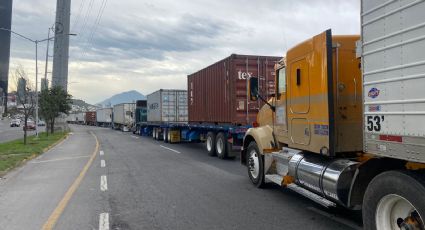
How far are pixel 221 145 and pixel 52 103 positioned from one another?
27517mm

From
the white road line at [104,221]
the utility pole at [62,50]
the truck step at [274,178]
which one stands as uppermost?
the utility pole at [62,50]

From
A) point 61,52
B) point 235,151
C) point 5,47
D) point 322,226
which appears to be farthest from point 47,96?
point 5,47

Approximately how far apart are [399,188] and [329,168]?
1837mm

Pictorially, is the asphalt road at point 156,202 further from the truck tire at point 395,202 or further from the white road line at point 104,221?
the truck tire at point 395,202

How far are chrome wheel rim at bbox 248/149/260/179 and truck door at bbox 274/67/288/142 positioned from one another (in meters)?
0.92

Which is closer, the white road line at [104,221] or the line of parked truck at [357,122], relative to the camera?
the line of parked truck at [357,122]

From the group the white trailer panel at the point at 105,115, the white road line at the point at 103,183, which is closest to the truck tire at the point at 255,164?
the white road line at the point at 103,183

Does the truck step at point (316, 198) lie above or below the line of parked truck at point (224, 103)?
below

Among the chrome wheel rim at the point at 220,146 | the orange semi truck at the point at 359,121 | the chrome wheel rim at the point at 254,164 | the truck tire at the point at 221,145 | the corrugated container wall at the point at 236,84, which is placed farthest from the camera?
the chrome wheel rim at the point at 220,146

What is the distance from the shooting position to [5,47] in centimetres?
11300

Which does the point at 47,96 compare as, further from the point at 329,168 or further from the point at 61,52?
the point at 329,168

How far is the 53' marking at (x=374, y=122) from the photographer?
14.7ft

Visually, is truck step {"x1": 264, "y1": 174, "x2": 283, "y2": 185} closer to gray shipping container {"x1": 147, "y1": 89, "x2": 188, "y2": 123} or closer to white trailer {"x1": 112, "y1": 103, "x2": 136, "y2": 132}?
gray shipping container {"x1": 147, "y1": 89, "x2": 188, "y2": 123}

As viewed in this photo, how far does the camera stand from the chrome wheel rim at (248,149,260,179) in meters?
9.05
